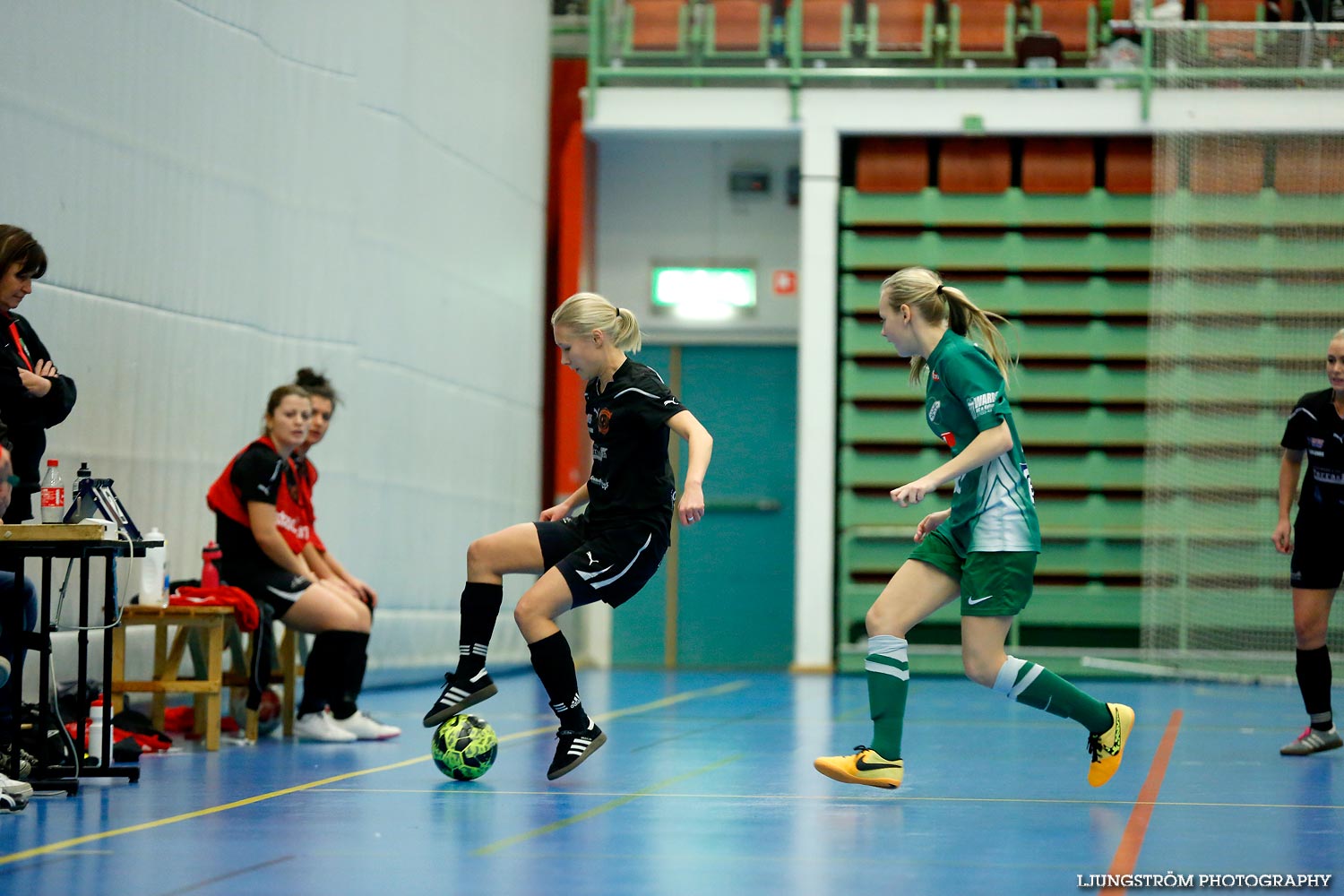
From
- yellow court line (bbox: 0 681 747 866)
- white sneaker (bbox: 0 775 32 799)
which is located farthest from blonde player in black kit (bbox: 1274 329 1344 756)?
white sneaker (bbox: 0 775 32 799)

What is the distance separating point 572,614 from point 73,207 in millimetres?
7239

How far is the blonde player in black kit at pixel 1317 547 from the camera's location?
6.18 meters

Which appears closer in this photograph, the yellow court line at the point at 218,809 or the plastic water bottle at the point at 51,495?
the yellow court line at the point at 218,809

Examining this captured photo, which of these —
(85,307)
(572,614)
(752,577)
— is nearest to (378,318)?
(85,307)

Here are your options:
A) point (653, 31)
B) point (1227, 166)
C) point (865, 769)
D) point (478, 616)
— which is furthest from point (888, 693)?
point (653, 31)

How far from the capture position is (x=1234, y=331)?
11984 mm

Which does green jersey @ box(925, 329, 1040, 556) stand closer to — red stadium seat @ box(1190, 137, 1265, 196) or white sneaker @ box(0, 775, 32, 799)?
white sneaker @ box(0, 775, 32, 799)

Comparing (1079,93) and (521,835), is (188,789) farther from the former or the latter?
(1079,93)

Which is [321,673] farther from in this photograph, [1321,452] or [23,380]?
[1321,452]

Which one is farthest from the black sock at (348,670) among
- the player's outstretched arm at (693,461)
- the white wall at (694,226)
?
the white wall at (694,226)

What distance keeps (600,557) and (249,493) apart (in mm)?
2099

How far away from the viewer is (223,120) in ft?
26.1

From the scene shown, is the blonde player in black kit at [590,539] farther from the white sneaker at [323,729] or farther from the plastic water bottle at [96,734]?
the white sneaker at [323,729]

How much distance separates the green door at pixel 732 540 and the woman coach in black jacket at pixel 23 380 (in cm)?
851
